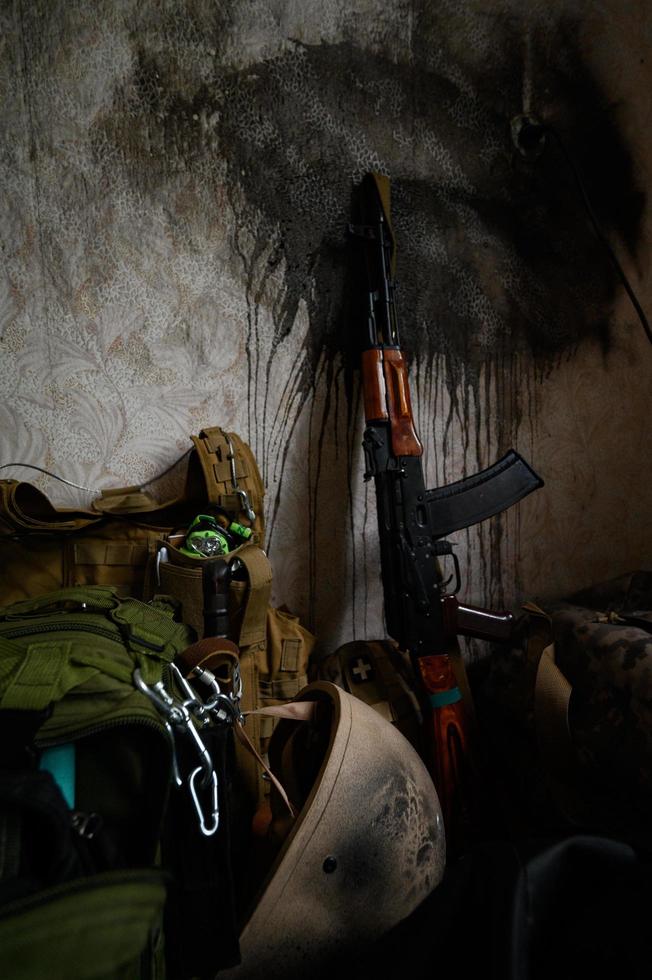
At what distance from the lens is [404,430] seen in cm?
114

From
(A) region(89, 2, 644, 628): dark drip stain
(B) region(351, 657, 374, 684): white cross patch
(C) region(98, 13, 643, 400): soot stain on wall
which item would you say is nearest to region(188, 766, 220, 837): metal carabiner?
(B) region(351, 657, 374, 684): white cross patch

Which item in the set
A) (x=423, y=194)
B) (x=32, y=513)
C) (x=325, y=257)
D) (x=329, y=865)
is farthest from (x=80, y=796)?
(x=423, y=194)

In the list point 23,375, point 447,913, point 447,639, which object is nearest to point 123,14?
point 23,375

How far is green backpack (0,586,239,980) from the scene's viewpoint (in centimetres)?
43

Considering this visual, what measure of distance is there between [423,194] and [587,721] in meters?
1.11

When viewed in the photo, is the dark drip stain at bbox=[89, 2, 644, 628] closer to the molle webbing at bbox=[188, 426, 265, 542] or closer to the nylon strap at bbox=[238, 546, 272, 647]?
the molle webbing at bbox=[188, 426, 265, 542]

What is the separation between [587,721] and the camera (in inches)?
39.2

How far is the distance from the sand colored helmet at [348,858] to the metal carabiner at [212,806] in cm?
10

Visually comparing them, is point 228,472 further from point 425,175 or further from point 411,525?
point 425,175

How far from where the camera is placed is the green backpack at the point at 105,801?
0.43 metres

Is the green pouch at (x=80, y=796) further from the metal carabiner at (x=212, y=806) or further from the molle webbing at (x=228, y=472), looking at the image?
the molle webbing at (x=228, y=472)

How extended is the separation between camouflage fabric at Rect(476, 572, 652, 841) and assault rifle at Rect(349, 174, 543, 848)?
0.11 meters

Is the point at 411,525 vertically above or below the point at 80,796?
above

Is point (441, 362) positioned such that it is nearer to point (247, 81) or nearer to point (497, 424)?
point (497, 424)
